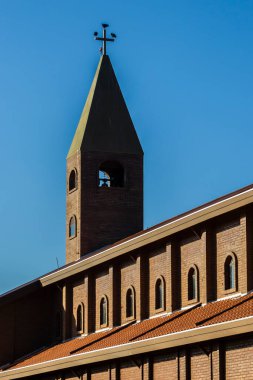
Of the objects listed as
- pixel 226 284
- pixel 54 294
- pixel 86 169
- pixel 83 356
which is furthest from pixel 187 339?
pixel 86 169

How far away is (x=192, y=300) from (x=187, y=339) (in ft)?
23.3

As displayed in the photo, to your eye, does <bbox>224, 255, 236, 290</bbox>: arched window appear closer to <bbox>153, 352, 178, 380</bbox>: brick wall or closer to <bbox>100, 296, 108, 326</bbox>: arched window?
<bbox>153, 352, 178, 380</bbox>: brick wall

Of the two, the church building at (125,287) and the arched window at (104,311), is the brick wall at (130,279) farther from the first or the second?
the arched window at (104,311)

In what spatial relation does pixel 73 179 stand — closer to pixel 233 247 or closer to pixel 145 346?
pixel 233 247

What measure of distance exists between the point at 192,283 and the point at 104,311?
885 centimetres

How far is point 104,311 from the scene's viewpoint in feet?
179

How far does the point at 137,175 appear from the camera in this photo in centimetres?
6638

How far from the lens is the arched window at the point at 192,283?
46.1 meters

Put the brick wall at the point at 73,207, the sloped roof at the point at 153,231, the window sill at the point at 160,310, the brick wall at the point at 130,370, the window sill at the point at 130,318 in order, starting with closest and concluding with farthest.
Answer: the sloped roof at the point at 153,231, the brick wall at the point at 130,370, the window sill at the point at 160,310, the window sill at the point at 130,318, the brick wall at the point at 73,207

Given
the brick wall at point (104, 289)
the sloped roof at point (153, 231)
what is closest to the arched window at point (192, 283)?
the sloped roof at point (153, 231)

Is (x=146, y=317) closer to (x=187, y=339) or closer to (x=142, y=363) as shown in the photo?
(x=142, y=363)

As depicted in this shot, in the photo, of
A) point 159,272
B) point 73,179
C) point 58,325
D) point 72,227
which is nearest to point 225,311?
point 159,272

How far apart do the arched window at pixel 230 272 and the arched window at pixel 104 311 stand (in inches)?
445

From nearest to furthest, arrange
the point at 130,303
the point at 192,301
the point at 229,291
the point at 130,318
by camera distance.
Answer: the point at 229,291, the point at 192,301, the point at 130,318, the point at 130,303
